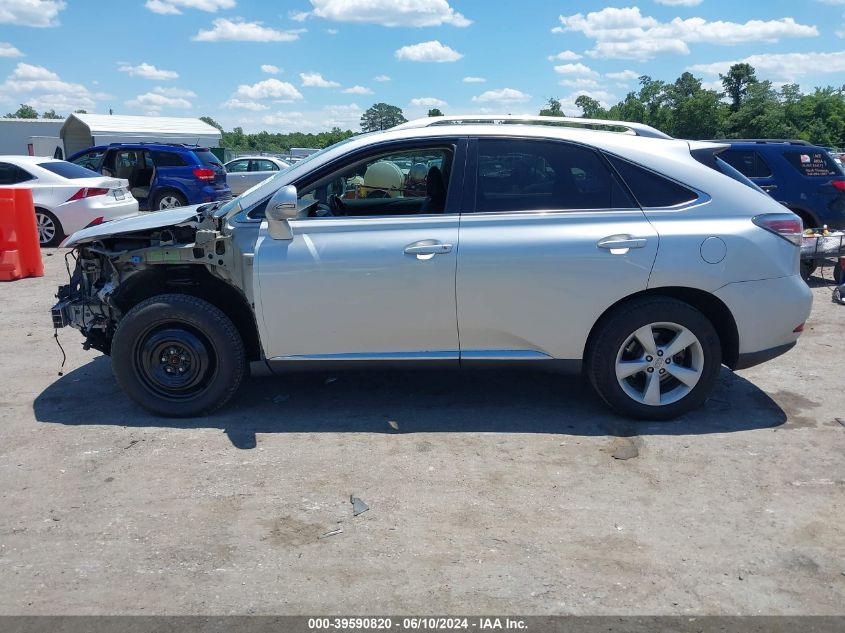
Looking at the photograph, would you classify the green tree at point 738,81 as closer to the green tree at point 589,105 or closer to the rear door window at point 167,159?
the green tree at point 589,105

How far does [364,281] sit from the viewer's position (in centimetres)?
449

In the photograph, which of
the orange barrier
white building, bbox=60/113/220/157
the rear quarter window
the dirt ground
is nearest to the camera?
the dirt ground

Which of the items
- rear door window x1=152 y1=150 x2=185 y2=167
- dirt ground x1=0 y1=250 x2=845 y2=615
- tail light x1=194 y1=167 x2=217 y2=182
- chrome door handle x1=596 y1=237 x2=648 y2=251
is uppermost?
rear door window x1=152 y1=150 x2=185 y2=167

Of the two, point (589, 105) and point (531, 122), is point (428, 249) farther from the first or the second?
point (589, 105)

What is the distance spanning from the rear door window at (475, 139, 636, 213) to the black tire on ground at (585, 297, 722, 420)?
68 centimetres

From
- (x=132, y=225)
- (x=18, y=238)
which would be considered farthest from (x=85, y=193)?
(x=132, y=225)

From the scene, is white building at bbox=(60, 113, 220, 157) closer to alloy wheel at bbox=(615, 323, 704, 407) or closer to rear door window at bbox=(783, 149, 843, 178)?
rear door window at bbox=(783, 149, 843, 178)

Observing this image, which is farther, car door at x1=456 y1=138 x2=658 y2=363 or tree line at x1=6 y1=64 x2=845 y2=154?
tree line at x1=6 y1=64 x2=845 y2=154

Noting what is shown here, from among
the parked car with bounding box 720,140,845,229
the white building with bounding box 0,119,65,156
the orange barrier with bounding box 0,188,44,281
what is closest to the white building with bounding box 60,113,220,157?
the white building with bounding box 0,119,65,156

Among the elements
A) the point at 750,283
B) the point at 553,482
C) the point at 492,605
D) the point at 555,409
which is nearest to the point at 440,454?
the point at 553,482

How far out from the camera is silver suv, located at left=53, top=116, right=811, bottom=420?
448 cm

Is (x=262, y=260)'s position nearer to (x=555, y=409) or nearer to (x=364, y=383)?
(x=364, y=383)

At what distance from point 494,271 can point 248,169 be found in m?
20.0

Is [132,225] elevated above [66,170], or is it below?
below
